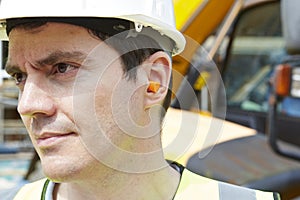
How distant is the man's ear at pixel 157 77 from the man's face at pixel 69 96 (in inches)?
3.0

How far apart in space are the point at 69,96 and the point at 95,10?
172 mm

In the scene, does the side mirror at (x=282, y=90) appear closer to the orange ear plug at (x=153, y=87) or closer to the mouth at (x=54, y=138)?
the orange ear plug at (x=153, y=87)

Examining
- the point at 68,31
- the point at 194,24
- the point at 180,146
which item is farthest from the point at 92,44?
the point at 194,24

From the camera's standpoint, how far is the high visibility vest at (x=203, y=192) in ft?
4.98

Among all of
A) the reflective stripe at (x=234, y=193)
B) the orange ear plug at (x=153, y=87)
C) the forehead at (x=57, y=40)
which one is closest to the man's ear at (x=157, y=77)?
the orange ear plug at (x=153, y=87)

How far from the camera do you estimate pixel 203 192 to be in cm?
154

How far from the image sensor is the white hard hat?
1.35 m

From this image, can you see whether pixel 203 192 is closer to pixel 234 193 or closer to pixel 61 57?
pixel 234 193

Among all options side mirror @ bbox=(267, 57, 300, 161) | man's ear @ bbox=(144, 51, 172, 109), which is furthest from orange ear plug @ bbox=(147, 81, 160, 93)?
side mirror @ bbox=(267, 57, 300, 161)

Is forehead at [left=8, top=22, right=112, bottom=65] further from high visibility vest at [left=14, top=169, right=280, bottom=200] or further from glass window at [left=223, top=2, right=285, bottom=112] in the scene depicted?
glass window at [left=223, top=2, right=285, bottom=112]

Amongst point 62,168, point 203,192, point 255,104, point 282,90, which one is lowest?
point 255,104

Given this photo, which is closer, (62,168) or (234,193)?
(62,168)

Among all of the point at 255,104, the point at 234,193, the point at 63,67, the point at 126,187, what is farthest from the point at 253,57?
the point at 63,67

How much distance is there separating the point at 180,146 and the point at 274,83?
1.78 m
